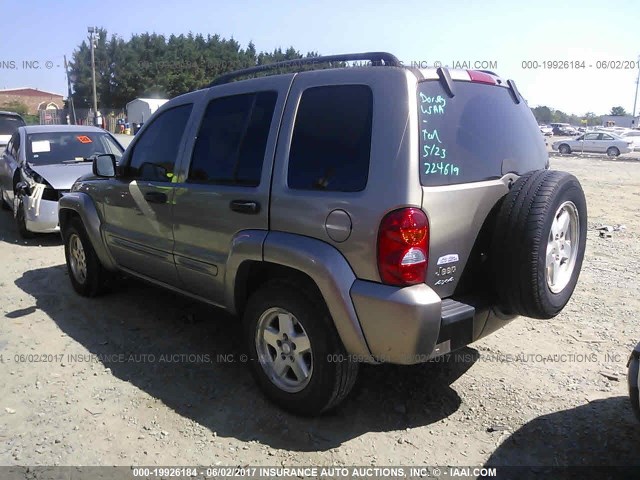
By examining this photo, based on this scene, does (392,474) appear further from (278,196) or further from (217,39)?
(217,39)

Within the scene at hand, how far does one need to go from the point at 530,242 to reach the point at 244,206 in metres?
1.64

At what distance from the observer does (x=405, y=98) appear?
2656 mm

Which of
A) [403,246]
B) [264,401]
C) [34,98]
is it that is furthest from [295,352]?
[34,98]

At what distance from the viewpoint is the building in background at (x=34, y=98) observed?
73287 millimetres

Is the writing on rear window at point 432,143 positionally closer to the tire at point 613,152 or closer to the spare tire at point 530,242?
the spare tire at point 530,242

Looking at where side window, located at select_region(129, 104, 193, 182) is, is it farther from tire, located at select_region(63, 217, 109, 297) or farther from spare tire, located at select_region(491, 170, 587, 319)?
spare tire, located at select_region(491, 170, 587, 319)

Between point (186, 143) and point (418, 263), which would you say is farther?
point (186, 143)

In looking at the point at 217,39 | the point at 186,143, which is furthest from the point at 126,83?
the point at 186,143

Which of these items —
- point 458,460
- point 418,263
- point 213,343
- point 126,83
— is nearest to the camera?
point 418,263

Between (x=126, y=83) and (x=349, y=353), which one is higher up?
(x=126, y=83)

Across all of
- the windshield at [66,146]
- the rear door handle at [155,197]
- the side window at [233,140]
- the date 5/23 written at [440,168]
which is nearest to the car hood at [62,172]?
the windshield at [66,146]

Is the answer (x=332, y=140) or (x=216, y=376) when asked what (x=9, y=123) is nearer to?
(x=216, y=376)

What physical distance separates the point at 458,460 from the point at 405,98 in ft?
6.32

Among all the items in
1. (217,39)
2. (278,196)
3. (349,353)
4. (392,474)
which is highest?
(217,39)
